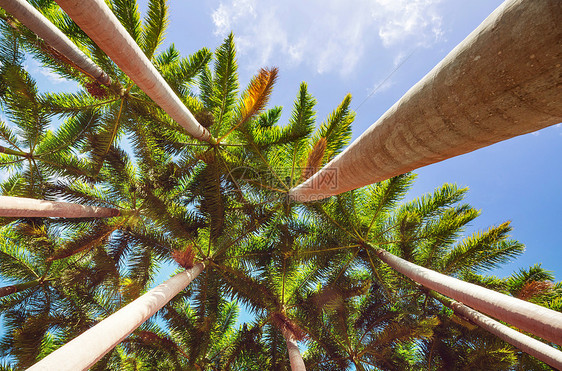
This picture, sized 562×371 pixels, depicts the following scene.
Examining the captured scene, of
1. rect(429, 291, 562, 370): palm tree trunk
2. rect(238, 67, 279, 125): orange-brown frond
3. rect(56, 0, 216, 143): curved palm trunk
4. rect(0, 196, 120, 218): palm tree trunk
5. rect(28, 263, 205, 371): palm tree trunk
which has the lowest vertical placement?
rect(429, 291, 562, 370): palm tree trunk

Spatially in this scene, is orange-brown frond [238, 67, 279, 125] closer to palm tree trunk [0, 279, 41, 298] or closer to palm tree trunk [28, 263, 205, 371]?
palm tree trunk [28, 263, 205, 371]

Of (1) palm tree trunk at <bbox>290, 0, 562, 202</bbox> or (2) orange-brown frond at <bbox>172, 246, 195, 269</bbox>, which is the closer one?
(1) palm tree trunk at <bbox>290, 0, 562, 202</bbox>

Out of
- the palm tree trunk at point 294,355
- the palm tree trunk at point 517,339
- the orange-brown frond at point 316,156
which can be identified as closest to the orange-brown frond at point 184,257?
the palm tree trunk at point 294,355

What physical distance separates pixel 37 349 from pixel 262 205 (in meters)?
6.69

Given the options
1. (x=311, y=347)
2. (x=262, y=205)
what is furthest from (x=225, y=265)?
(x=311, y=347)

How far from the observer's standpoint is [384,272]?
7.86 m

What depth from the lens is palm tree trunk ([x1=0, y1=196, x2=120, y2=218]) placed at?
183 inches

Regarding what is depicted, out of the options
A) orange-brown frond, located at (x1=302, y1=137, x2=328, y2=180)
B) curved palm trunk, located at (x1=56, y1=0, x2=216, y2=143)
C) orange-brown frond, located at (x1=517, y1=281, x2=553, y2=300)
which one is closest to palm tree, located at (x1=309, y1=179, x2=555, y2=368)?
orange-brown frond, located at (x1=517, y1=281, x2=553, y2=300)

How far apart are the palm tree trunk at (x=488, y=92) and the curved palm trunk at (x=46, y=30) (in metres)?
5.49

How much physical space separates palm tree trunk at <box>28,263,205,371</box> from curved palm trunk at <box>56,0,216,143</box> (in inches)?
126

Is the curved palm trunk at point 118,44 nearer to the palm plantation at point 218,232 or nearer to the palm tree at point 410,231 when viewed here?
the palm plantation at point 218,232

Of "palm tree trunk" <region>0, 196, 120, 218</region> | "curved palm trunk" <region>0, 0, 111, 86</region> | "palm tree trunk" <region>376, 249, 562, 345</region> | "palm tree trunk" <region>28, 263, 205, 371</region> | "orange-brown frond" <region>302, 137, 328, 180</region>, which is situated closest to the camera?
"palm tree trunk" <region>28, 263, 205, 371</region>

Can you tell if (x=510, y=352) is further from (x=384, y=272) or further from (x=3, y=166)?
(x=3, y=166)

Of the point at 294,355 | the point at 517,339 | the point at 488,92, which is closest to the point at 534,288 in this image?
the point at 517,339
